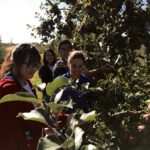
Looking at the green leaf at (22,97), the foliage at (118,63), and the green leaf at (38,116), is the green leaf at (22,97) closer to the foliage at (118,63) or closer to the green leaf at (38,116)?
the green leaf at (38,116)

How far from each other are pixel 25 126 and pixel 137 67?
783 millimetres

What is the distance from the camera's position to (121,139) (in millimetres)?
680

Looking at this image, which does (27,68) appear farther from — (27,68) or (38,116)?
(38,116)

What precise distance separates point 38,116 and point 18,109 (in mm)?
691

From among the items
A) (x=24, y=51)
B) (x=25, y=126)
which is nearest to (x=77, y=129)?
(x=25, y=126)

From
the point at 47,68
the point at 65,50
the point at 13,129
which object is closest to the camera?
the point at 13,129

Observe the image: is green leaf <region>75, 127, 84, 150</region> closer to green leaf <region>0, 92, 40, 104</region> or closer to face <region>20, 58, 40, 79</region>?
green leaf <region>0, 92, 40, 104</region>

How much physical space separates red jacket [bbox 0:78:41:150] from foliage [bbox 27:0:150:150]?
0.45 m

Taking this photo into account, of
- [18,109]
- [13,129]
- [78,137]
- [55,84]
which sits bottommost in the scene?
[13,129]

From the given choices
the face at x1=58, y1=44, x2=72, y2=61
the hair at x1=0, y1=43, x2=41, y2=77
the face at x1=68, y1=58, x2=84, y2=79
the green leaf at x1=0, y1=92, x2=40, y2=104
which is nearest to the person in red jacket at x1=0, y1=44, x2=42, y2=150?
the hair at x1=0, y1=43, x2=41, y2=77

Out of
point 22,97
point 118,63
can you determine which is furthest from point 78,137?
point 118,63

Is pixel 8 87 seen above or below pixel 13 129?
above

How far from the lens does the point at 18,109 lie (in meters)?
1.10

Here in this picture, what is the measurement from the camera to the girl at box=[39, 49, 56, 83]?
9.35 feet
